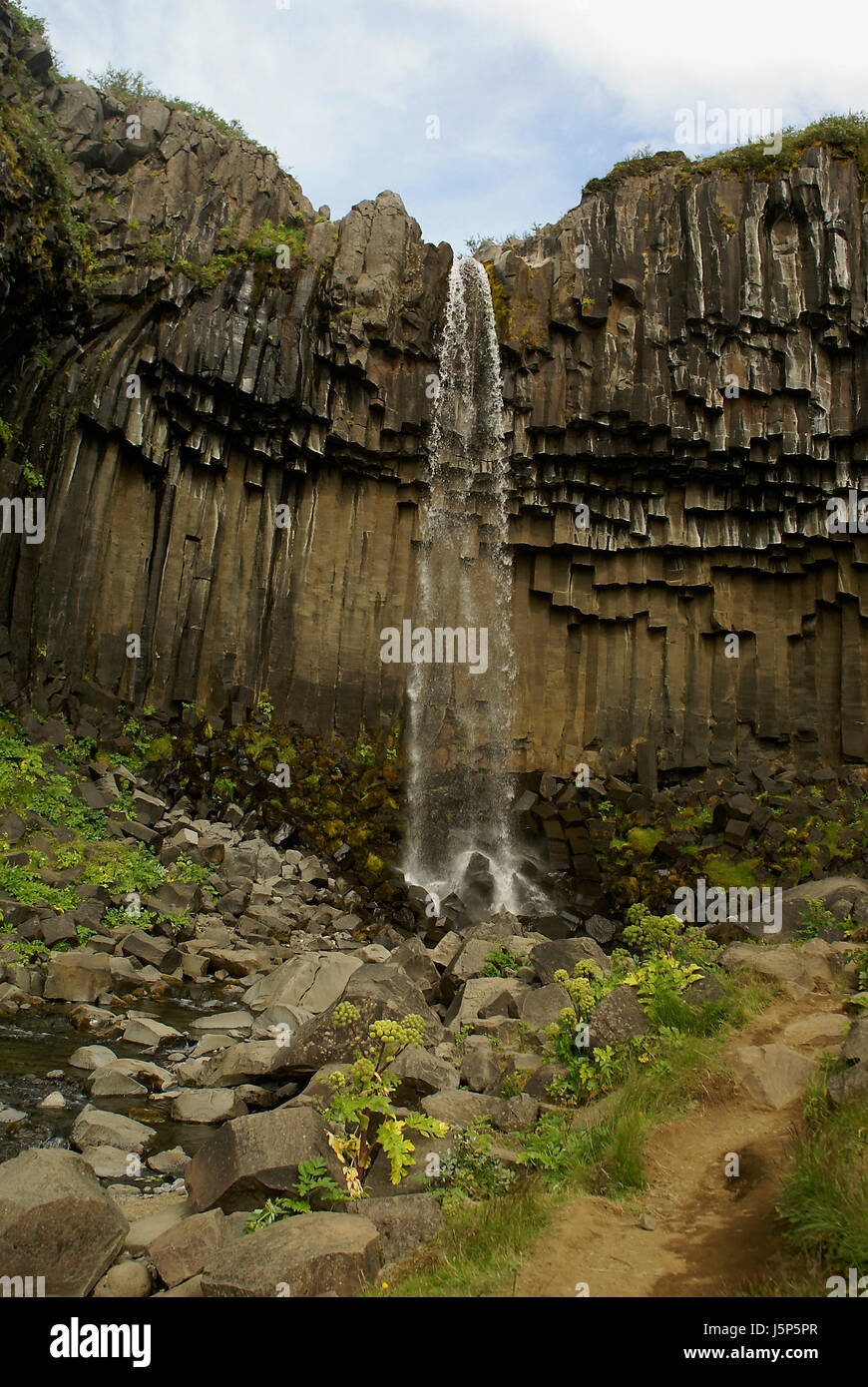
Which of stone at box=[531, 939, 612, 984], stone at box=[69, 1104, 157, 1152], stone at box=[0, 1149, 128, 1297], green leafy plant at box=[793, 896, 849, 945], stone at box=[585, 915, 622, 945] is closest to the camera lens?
stone at box=[0, 1149, 128, 1297]

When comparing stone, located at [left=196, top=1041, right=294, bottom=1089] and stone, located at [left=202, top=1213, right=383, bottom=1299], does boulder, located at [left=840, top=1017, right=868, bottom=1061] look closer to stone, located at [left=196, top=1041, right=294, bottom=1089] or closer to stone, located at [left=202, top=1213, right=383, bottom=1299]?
stone, located at [left=202, top=1213, right=383, bottom=1299]

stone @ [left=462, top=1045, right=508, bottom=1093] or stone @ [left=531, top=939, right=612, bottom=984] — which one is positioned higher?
stone @ [left=531, top=939, right=612, bottom=984]

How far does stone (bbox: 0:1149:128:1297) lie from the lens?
167 inches

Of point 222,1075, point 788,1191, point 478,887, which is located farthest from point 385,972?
point 478,887

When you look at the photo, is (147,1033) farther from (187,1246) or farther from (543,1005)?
(187,1246)

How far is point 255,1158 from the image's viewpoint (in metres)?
4.95

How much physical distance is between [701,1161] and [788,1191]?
110cm

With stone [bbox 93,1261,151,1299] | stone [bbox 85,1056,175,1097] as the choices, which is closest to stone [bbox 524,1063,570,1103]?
stone [bbox 93,1261,151,1299]

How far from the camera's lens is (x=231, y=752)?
1834cm

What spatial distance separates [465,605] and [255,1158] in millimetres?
17423

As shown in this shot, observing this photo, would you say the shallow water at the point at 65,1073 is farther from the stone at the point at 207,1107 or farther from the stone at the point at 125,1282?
the stone at the point at 125,1282

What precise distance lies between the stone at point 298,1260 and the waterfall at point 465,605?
15143mm

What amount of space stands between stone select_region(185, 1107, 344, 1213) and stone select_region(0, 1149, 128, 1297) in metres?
0.57
